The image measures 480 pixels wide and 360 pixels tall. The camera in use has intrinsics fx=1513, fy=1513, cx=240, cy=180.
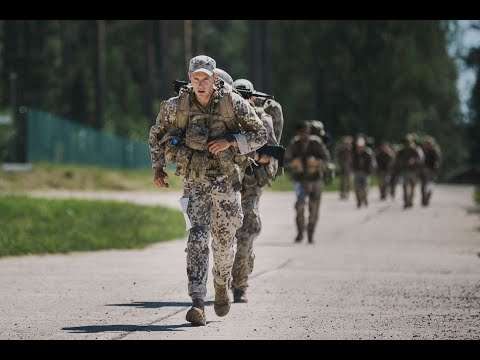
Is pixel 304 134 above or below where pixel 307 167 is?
above

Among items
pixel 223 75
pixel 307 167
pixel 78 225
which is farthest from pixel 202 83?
pixel 78 225

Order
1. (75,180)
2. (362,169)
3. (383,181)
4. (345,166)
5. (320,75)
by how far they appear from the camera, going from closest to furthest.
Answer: (362,169) < (75,180) < (383,181) < (345,166) < (320,75)

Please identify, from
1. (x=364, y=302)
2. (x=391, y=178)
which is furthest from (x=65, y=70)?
(x=364, y=302)

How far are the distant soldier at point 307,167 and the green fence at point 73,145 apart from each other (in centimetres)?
1970

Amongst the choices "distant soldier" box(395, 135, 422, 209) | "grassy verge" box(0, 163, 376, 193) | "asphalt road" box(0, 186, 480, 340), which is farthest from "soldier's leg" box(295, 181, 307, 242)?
"distant soldier" box(395, 135, 422, 209)

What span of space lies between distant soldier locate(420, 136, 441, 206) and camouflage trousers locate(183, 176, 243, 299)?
1113 inches

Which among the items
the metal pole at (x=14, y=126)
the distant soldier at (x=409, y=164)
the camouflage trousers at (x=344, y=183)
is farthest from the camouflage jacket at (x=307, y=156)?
the camouflage trousers at (x=344, y=183)

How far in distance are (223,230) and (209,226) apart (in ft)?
0.36

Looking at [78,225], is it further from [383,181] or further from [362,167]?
[383,181]

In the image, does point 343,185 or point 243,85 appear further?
point 343,185

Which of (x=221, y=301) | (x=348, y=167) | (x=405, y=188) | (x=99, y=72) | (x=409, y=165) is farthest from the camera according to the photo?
(x=99, y=72)

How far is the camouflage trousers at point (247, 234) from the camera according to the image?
12.3 meters

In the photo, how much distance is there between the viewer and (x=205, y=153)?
415 inches
